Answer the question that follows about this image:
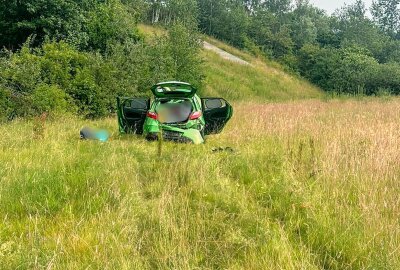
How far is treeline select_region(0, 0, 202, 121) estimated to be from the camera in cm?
1057

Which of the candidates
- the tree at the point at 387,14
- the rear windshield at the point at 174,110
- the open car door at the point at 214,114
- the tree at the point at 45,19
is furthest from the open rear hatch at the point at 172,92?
the tree at the point at 387,14

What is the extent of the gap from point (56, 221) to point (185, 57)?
17.9 m

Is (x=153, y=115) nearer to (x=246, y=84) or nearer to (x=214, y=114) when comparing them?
(x=214, y=114)

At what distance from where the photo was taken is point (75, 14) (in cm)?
1585

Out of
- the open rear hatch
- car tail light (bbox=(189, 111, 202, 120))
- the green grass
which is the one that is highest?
the open rear hatch

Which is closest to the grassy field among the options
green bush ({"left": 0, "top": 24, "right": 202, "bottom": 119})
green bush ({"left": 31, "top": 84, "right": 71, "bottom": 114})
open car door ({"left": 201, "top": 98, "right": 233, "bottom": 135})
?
open car door ({"left": 201, "top": 98, "right": 233, "bottom": 135})

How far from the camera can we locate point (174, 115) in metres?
7.17

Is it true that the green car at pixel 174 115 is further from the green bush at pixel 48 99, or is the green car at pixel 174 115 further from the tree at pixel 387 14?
the tree at pixel 387 14

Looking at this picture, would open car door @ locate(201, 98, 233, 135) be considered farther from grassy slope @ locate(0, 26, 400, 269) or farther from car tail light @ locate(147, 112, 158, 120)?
grassy slope @ locate(0, 26, 400, 269)

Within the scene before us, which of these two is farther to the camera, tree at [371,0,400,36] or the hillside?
tree at [371,0,400,36]

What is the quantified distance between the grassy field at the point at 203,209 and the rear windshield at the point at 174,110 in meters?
1.67

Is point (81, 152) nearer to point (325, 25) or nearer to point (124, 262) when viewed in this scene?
point (124, 262)

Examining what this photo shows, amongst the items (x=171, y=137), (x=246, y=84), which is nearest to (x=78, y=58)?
(x=171, y=137)

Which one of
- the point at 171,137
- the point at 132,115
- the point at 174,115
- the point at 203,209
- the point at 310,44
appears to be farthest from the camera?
the point at 310,44
